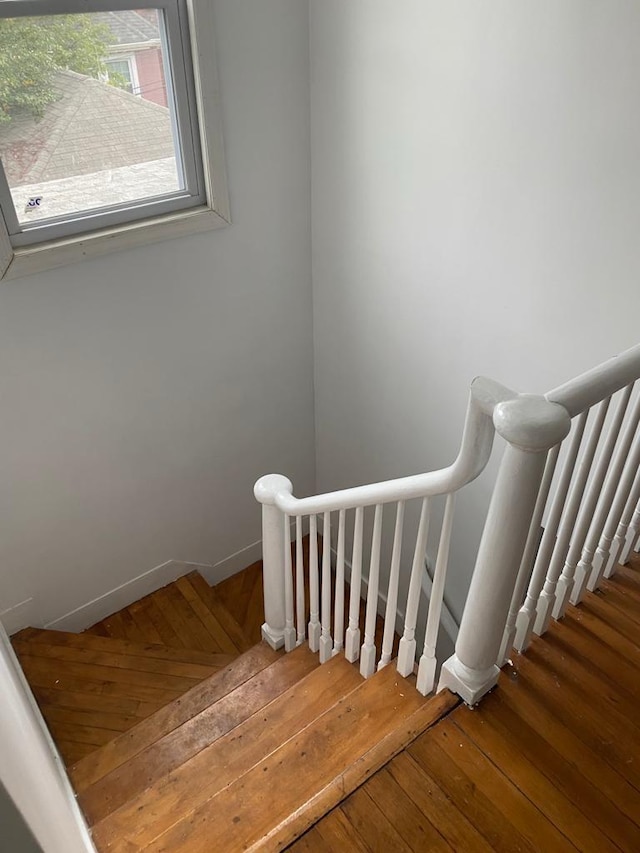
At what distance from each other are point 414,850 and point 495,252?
1.84 m

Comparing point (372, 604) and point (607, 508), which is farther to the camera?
point (372, 604)

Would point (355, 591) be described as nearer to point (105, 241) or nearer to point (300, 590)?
point (300, 590)

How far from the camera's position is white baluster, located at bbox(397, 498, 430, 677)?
5.36ft

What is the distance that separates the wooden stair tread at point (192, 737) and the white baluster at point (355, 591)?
288mm

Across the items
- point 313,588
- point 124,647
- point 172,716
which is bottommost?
point 124,647

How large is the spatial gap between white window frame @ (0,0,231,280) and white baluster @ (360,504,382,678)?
4.78ft

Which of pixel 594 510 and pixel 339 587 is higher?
pixel 594 510

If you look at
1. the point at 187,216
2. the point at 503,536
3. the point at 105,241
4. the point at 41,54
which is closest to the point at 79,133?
the point at 41,54

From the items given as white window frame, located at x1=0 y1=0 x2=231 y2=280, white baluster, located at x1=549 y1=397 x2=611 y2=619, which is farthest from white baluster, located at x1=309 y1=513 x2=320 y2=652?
white window frame, located at x1=0 y1=0 x2=231 y2=280

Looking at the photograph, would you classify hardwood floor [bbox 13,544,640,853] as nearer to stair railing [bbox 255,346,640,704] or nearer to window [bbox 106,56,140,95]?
stair railing [bbox 255,346,640,704]

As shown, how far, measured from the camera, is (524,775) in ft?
5.15

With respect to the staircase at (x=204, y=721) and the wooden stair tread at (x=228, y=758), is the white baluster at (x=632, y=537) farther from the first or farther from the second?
the wooden stair tread at (x=228, y=758)

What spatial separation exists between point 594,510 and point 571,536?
0.34ft

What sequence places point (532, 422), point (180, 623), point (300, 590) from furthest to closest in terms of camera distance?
point (180, 623), point (300, 590), point (532, 422)
